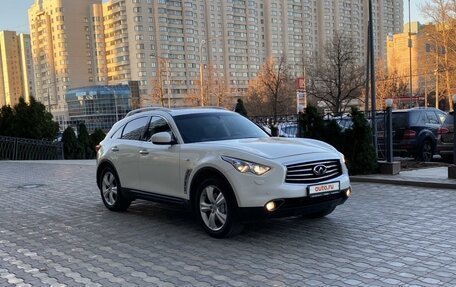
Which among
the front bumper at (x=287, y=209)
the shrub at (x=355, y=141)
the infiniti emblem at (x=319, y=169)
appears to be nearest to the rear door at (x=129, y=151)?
the front bumper at (x=287, y=209)

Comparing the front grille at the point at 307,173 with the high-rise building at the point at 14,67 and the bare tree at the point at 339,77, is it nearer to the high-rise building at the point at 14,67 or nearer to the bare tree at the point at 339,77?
the bare tree at the point at 339,77

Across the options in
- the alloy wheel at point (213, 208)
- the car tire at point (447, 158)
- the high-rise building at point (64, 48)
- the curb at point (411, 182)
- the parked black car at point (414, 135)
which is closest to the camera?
the alloy wheel at point (213, 208)

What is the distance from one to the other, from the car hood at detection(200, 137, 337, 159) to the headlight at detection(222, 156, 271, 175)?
15 centimetres

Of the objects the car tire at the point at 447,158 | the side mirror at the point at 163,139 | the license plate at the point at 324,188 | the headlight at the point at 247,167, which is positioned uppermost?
the side mirror at the point at 163,139

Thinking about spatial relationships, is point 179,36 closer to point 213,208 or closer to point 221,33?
point 221,33

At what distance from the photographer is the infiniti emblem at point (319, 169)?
19.0 feet

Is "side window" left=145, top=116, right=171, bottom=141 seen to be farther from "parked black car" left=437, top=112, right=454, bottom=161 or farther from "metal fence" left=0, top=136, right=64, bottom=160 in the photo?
"metal fence" left=0, top=136, right=64, bottom=160

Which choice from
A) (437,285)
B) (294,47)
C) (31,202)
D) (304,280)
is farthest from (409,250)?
(294,47)

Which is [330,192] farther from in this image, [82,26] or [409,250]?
[82,26]

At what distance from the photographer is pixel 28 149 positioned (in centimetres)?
2364

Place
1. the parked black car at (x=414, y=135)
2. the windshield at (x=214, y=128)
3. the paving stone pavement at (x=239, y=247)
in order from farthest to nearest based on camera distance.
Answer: the parked black car at (x=414, y=135) → the windshield at (x=214, y=128) → the paving stone pavement at (x=239, y=247)

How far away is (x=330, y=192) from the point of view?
5.93 meters

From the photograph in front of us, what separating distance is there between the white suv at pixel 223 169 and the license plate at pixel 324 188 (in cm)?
1

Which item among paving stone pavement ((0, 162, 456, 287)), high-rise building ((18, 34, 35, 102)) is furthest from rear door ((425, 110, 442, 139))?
high-rise building ((18, 34, 35, 102))
